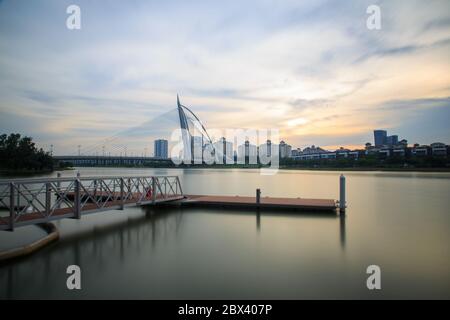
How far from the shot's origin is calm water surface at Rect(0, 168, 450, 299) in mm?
4695

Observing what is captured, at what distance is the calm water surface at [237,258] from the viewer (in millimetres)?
4695

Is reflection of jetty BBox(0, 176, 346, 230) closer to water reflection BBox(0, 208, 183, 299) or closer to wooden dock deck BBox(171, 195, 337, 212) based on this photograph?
wooden dock deck BBox(171, 195, 337, 212)

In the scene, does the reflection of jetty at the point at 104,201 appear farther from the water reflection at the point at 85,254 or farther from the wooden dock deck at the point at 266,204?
the water reflection at the point at 85,254

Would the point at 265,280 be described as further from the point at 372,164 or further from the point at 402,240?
the point at 372,164

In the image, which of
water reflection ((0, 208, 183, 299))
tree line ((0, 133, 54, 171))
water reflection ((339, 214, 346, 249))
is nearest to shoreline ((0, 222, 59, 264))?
water reflection ((0, 208, 183, 299))

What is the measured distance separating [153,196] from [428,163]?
66.4 m

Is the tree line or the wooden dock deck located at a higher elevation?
the tree line

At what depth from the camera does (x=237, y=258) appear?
6227 millimetres

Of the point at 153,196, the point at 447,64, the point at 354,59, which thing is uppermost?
the point at 354,59

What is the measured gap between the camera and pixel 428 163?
6134cm

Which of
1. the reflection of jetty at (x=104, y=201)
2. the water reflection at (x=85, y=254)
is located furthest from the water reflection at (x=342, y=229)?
the water reflection at (x=85, y=254)

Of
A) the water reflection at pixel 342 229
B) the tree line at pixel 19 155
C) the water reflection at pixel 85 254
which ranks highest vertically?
the tree line at pixel 19 155
